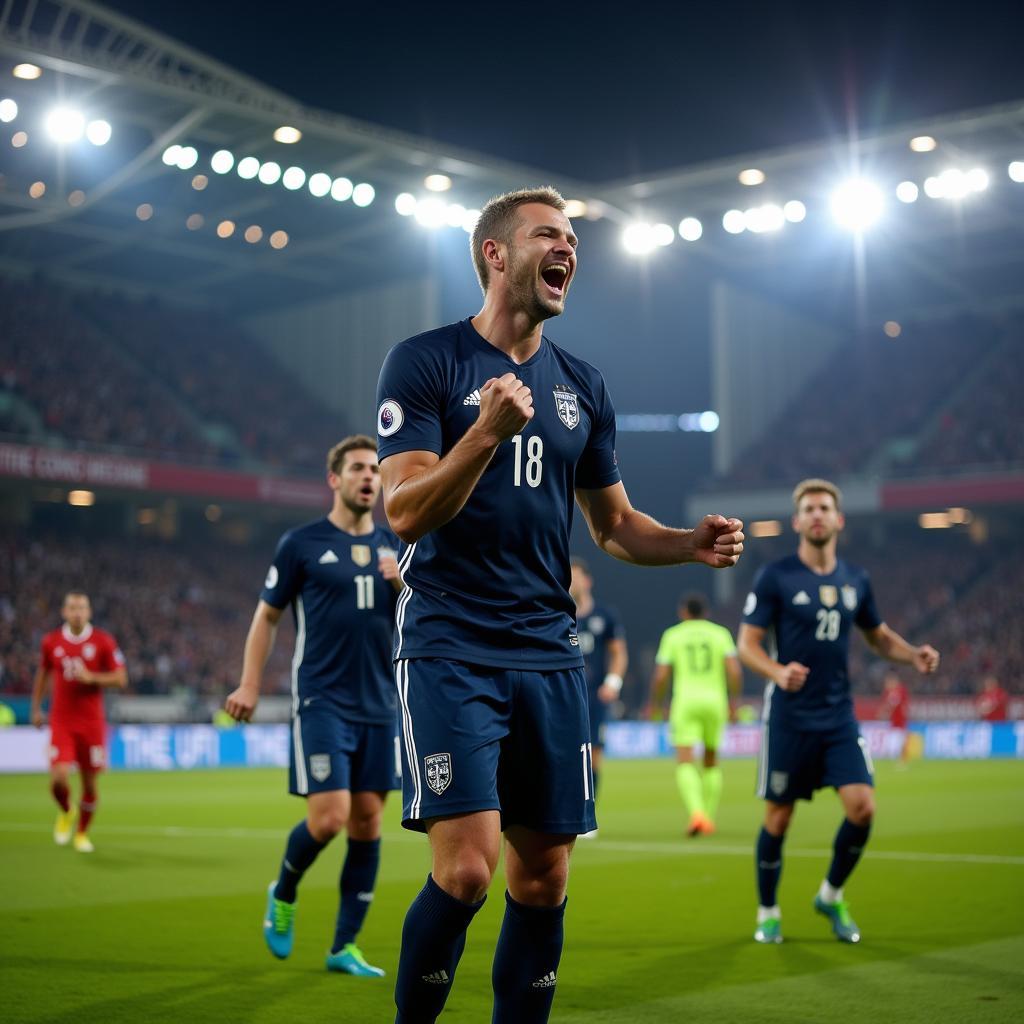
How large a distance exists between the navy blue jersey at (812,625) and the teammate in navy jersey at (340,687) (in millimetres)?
2175

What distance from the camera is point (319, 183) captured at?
36312 millimetres

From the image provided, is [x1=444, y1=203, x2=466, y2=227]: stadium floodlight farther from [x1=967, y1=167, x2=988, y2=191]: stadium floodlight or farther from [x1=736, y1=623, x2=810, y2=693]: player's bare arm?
[x1=736, y1=623, x2=810, y2=693]: player's bare arm

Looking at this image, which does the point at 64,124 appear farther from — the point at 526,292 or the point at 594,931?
the point at 526,292

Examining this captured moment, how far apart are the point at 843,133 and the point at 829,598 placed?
1097 inches

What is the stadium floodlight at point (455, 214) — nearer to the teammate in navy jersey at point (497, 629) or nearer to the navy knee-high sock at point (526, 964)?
the teammate in navy jersey at point (497, 629)

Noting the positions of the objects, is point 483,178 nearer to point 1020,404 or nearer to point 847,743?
point 1020,404

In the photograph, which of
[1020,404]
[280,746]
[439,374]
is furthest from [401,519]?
[1020,404]

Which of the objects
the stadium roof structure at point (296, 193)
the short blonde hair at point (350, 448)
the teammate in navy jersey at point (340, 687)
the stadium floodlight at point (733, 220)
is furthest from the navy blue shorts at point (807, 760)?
the stadium floodlight at point (733, 220)

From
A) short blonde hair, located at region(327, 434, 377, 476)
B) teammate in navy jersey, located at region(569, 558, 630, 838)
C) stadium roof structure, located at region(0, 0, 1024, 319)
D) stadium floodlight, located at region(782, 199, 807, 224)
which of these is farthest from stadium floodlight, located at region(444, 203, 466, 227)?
short blonde hair, located at region(327, 434, 377, 476)

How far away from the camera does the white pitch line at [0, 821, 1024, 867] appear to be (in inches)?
485

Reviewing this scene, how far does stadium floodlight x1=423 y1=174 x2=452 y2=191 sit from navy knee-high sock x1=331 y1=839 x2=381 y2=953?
30383 mm

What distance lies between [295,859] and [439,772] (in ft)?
11.4

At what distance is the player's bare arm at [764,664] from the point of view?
777cm

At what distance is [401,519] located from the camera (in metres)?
4.05
